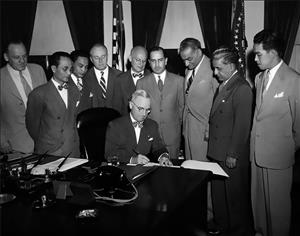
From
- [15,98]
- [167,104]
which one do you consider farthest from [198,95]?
[15,98]

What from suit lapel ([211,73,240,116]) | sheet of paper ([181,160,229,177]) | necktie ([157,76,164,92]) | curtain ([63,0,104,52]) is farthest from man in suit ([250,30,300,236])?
curtain ([63,0,104,52])

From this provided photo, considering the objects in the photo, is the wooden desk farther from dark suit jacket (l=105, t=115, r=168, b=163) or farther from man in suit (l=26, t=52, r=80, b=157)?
man in suit (l=26, t=52, r=80, b=157)

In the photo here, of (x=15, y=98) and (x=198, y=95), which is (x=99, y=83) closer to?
(x=15, y=98)

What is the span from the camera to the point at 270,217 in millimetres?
2785

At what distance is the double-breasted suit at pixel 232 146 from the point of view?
2881mm

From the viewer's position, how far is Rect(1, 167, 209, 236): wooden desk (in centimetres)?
142

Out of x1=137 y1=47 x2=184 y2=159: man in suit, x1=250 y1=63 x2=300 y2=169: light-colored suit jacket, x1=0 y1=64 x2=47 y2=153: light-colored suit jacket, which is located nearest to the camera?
x1=250 y1=63 x2=300 y2=169: light-colored suit jacket

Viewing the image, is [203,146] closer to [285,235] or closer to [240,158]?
[240,158]

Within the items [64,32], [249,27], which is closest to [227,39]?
[249,27]

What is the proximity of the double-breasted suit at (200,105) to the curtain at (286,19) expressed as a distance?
181 cm

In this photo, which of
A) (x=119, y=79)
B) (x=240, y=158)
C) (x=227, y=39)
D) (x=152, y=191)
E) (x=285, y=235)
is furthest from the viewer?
(x=227, y=39)

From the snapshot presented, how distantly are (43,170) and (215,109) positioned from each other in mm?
1661

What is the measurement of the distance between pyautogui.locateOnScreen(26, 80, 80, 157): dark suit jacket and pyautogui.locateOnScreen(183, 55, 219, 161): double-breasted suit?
126 cm

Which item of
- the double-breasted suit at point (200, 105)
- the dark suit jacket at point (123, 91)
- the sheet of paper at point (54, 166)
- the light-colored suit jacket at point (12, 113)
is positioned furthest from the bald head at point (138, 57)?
the sheet of paper at point (54, 166)
